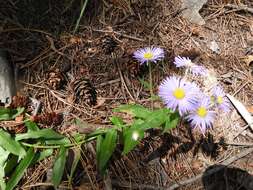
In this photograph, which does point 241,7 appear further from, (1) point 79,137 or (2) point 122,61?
(1) point 79,137

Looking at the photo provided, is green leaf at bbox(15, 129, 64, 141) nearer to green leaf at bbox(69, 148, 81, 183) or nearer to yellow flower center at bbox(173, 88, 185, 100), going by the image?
green leaf at bbox(69, 148, 81, 183)

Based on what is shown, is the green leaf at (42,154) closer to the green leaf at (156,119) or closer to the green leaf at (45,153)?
the green leaf at (45,153)

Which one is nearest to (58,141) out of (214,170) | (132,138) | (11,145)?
(11,145)

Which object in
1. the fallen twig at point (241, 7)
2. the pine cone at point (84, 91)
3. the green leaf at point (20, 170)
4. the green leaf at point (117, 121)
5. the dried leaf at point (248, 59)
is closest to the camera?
the green leaf at point (20, 170)

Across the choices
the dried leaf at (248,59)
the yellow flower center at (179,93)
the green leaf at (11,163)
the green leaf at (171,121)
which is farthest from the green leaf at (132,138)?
the dried leaf at (248,59)

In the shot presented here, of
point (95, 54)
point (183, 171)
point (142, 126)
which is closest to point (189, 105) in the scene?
point (142, 126)

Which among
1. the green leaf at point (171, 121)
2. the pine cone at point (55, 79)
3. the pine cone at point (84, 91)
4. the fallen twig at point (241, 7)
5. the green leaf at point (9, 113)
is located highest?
the fallen twig at point (241, 7)

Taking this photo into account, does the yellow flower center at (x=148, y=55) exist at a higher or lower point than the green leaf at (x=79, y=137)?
higher
